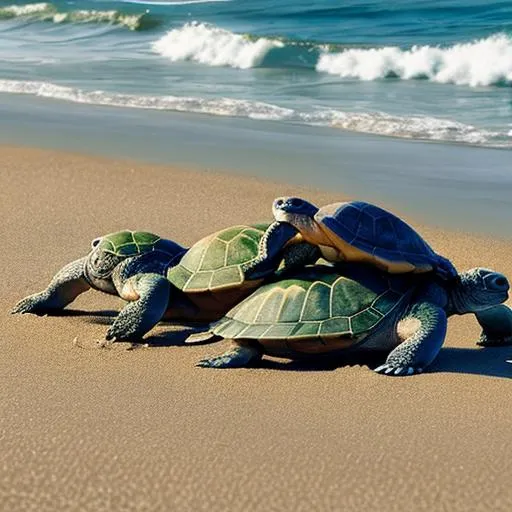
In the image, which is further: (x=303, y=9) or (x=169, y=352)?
(x=303, y=9)

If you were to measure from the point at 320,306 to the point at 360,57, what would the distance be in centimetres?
1666

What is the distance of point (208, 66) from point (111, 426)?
1812 centimetres

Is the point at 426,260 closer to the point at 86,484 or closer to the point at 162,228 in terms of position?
the point at 86,484

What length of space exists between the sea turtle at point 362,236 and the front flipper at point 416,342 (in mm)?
279

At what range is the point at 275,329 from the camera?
19.3 ft

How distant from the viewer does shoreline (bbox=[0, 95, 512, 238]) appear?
10.3 meters

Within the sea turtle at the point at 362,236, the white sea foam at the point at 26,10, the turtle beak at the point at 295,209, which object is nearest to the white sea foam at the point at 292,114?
the sea turtle at the point at 362,236

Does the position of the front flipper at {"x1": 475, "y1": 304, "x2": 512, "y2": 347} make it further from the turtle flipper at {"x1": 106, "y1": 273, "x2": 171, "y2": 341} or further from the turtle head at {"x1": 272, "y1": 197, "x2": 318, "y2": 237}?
the turtle flipper at {"x1": 106, "y1": 273, "x2": 171, "y2": 341}

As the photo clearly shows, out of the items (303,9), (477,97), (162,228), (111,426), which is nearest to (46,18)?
(303,9)

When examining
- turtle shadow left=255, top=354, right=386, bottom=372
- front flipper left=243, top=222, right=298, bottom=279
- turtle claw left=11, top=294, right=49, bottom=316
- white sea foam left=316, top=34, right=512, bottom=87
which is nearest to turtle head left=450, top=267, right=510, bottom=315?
turtle shadow left=255, top=354, right=386, bottom=372

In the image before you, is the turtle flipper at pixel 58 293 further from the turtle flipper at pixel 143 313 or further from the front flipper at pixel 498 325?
the front flipper at pixel 498 325

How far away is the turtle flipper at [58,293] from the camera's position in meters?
6.94

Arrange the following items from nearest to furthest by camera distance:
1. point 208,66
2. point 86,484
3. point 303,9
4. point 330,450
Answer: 1. point 86,484
2. point 330,450
3. point 208,66
4. point 303,9

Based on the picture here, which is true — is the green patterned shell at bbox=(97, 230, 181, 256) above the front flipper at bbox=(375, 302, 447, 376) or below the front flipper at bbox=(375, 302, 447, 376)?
above
